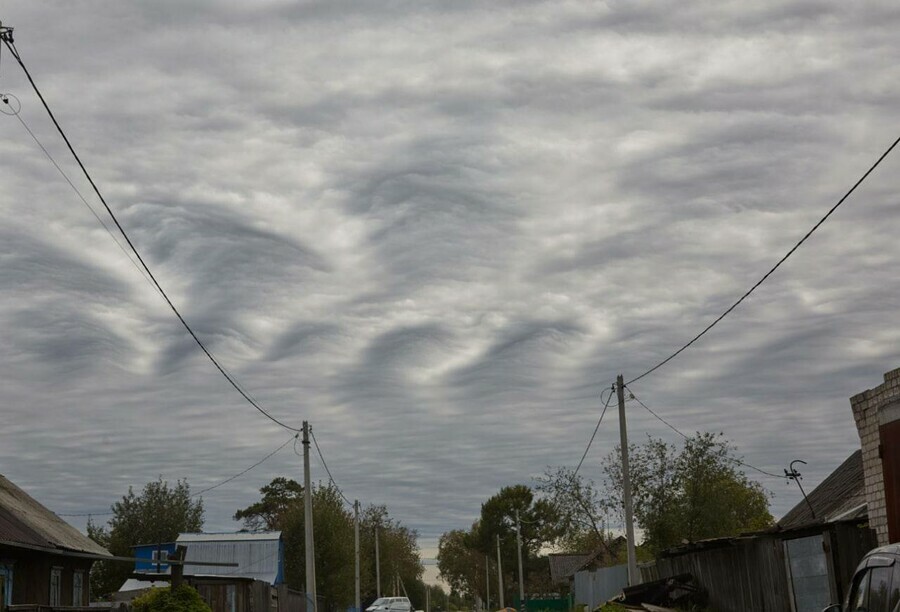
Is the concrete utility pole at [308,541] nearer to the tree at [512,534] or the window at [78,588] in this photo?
the window at [78,588]

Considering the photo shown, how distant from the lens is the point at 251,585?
124ft

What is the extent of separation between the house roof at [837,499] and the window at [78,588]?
21.2m

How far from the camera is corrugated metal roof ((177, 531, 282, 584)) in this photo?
54.1m

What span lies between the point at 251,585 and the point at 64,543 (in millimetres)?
9804

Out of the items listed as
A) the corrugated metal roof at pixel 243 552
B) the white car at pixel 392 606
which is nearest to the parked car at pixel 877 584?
the white car at pixel 392 606

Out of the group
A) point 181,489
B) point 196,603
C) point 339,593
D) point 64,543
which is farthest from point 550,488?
point 196,603

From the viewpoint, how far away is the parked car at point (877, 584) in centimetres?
895

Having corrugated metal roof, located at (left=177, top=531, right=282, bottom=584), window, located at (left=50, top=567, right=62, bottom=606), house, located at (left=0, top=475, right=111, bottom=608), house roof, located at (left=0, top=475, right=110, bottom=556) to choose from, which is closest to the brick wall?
house, located at (left=0, top=475, right=111, bottom=608)

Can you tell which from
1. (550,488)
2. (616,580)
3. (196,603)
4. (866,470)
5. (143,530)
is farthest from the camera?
(143,530)

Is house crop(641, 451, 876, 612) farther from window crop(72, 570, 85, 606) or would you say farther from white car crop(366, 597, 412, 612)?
white car crop(366, 597, 412, 612)

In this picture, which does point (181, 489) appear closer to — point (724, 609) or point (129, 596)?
point (129, 596)

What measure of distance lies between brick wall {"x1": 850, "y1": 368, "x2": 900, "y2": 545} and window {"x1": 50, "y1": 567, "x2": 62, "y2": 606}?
2242 cm

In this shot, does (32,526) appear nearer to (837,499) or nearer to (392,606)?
(837,499)

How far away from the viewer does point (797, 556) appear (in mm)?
23547
